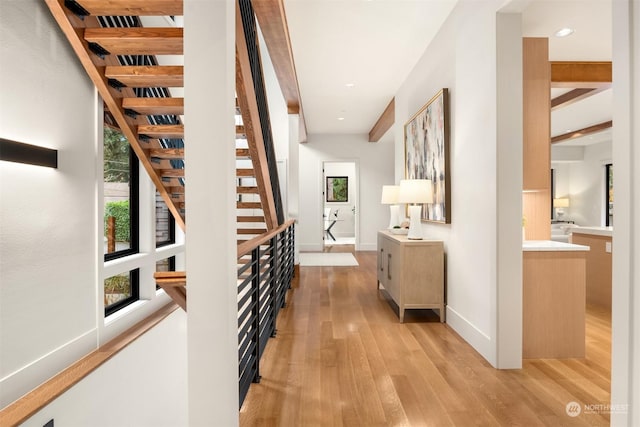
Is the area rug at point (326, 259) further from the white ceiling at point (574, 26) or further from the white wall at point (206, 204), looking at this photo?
the white wall at point (206, 204)

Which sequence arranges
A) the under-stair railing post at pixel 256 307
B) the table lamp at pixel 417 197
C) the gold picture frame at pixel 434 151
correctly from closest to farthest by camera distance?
the under-stair railing post at pixel 256 307, the gold picture frame at pixel 434 151, the table lamp at pixel 417 197

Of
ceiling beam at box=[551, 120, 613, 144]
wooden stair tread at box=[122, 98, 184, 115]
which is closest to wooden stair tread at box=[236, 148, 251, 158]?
wooden stair tread at box=[122, 98, 184, 115]

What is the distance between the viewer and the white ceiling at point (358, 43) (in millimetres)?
3158

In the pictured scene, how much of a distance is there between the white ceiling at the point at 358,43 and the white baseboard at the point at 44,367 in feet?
10.9

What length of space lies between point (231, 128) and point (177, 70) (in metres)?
1.67

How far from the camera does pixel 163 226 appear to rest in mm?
5137

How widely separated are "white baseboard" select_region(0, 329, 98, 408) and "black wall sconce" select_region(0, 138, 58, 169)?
53.7 inches

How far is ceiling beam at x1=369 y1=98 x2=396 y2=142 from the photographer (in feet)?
19.9

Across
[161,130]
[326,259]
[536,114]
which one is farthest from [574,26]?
[326,259]

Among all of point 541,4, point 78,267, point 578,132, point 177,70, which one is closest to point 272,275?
point 78,267

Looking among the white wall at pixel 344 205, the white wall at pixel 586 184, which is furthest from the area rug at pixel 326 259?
the white wall at pixel 586 184

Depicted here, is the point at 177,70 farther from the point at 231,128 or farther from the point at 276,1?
the point at 231,128

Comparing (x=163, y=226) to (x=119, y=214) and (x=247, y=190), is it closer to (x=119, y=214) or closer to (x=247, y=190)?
(x=119, y=214)

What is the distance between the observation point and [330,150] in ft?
28.8
